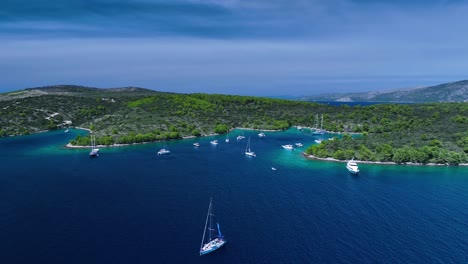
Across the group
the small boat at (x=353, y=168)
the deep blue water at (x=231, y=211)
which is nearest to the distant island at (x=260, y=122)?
the deep blue water at (x=231, y=211)

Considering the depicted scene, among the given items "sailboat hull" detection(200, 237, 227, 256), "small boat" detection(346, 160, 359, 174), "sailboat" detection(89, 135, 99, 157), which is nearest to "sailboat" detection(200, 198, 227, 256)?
"sailboat hull" detection(200, 237, 227, 256)

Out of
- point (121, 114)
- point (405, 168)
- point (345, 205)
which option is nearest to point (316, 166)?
point (405, 168)

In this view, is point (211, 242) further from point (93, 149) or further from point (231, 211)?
point (93, 149)

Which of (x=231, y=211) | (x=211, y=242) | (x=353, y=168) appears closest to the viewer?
(x=211, y=242)

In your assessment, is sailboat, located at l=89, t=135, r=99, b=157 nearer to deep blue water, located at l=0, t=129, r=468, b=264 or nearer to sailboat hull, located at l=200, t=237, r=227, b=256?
deep blue water, located at l=0, t=129, r=468, b=264

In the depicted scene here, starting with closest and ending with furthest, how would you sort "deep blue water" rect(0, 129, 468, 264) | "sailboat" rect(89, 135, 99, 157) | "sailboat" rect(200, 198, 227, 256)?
1. "sailboat" rect(200, 198, 227, 256)
2. "deep blue water" rect(0, 129, 468, 264)
3. "sailboat" rect(89, 135, 99, 157)

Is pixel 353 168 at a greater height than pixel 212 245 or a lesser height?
greater

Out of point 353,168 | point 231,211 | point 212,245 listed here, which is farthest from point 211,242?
point 353,168
